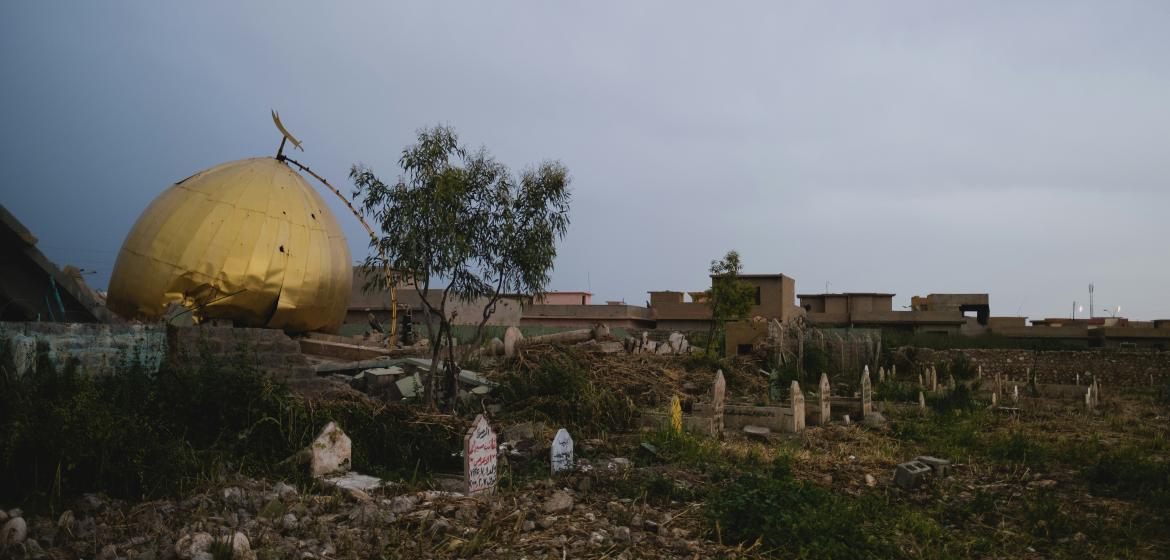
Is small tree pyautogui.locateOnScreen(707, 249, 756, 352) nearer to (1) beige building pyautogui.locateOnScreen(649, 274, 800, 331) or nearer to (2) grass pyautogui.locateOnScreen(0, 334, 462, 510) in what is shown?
(1) beige building pyautogui.locateOnScreen(649, 274, 800, 331)

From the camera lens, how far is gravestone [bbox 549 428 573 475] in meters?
8.21

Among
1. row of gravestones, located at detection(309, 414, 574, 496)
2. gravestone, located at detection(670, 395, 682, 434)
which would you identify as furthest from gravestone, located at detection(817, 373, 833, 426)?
row of gravestones, located at detection(309, 414, 574, 496)

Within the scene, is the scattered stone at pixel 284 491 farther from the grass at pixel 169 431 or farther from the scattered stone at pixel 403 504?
the scattered stone at pixel 403 504

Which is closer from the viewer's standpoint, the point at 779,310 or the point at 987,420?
the point at 987,420

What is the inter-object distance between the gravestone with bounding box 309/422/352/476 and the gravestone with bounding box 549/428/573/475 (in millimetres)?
2230

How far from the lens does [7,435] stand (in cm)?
633

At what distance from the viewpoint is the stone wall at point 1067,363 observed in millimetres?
24734

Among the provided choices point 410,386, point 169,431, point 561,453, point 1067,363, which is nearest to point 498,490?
point 561,453

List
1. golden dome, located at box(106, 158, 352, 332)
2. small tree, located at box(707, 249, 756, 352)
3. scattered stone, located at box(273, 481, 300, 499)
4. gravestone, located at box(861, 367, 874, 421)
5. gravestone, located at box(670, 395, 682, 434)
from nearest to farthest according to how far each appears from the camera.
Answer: scattered stone, located at box(273, 481, 300, 499)
gravestone, located at box(670, 395, 682, 434)
golden dome, located at box(106, 158, 352, 332)
gravestone, located at box(861, 367, 874, 421)
small tree, located at box(707, 249, 756, 352)

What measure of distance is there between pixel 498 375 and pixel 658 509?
7163 millimetres

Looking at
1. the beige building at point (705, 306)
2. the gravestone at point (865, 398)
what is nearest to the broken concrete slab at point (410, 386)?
the gravestone at point (865, 398)

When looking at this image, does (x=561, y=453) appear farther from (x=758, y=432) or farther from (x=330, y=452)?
(x=758, y=432)

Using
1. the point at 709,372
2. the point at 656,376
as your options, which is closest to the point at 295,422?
the point at 656,376

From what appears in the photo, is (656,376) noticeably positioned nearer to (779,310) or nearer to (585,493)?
(585,493)
